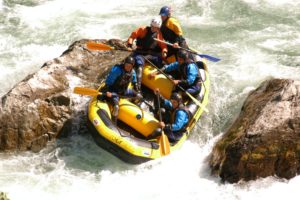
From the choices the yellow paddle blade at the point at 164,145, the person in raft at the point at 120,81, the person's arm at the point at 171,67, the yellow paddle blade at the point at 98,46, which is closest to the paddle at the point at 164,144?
the yellow paddle blade at the point at 164,145

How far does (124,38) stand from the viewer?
39.9 ft

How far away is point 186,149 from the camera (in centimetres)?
858

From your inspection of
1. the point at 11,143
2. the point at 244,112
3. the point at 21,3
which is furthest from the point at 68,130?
the point at 21,3

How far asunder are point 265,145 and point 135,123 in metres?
2.27

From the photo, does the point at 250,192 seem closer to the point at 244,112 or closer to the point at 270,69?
the point at 244,112

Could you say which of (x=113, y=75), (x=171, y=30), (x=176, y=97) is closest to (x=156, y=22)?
(x=171, y=30)

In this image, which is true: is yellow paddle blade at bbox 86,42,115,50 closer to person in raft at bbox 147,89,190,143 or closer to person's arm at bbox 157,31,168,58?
person's arm at bbox 157,31,168,58

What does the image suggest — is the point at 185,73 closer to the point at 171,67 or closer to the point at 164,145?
the point at 171,67

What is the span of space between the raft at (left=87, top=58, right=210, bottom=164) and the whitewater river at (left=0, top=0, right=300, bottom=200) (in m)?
0.33

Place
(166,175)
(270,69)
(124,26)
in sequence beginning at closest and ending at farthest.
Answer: (166,175), (270,69), (124,26)

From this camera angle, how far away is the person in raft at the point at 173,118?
27.1 ft

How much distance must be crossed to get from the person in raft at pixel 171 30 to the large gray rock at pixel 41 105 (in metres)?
1.45

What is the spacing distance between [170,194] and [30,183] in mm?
2230

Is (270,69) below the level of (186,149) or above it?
above
